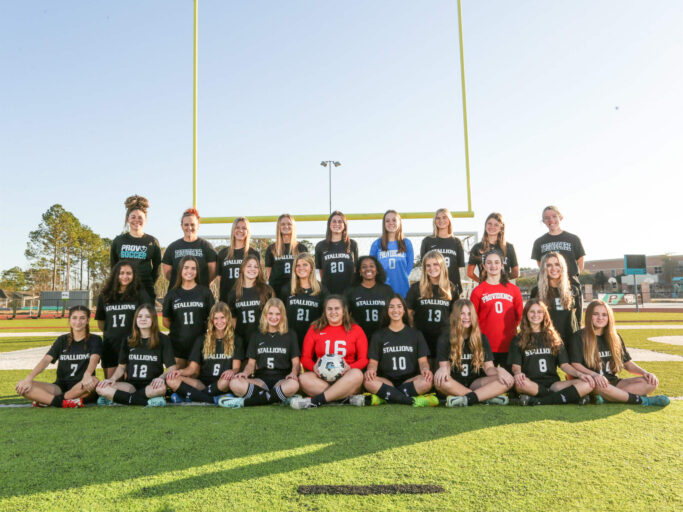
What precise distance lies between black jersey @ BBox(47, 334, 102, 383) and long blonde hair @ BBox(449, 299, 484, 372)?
3103 millimetres

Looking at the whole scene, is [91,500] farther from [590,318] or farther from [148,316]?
[590,318]

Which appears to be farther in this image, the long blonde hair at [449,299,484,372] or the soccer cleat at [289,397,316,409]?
the long blonde hair at [449,299,484,372]

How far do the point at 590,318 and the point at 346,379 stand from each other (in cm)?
215

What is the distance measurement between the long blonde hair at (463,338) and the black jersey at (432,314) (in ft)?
1.12

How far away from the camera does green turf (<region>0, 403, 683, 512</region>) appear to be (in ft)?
6.22

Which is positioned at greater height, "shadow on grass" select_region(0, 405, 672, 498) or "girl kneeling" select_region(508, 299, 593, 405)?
"girl kneeling" select_region(508, 299, 593, 405)

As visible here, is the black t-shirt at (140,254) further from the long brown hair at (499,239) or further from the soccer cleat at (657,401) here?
the soccer cleat at (657,401)

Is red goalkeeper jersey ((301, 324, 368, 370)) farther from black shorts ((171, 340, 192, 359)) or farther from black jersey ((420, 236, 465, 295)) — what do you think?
black jersey ((420, 236, 465, 295))

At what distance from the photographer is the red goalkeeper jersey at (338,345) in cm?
401

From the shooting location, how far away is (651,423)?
10.00ft

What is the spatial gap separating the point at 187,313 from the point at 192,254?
0.68 m

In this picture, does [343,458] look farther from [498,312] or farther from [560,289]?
[560,289]

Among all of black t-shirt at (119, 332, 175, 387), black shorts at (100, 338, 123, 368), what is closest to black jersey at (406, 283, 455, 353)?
black t-shirt at (119, 332, 175, 387)

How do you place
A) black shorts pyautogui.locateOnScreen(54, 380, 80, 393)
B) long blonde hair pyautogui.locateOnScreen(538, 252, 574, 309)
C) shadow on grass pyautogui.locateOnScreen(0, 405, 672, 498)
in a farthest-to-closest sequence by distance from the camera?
long blonde hair pyautogui.locateOnScreen(538, 252, 574, 309) < black shorts pyautogui.locateOnScreen(54, 380, 80, 393) < shadow on grass pyautogui.locateOnScreen(0, 405, 672, 498)
